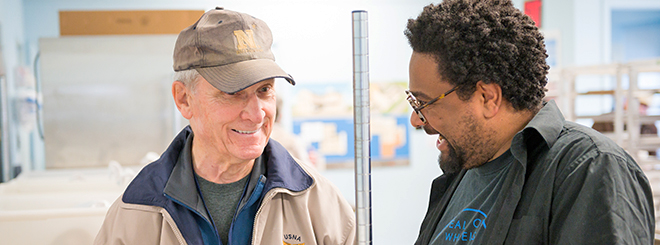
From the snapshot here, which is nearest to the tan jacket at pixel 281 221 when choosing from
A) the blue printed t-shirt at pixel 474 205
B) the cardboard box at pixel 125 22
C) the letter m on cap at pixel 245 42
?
the blue printed t-shirt at pixel 474 205

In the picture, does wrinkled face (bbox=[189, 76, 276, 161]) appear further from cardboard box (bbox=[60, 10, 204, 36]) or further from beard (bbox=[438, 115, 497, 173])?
cardboard box (bbox=[60, 10, 204, 36])

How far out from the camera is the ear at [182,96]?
119 centimetres

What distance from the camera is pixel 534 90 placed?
3.24 ft

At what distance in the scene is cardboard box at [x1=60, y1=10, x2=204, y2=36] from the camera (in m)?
3.08

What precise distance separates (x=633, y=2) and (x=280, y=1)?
12.3 feet

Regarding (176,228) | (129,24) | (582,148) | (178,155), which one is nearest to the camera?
(582,148)

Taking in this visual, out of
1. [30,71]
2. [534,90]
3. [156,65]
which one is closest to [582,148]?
Result: [534,90]

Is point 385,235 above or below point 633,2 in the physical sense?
below

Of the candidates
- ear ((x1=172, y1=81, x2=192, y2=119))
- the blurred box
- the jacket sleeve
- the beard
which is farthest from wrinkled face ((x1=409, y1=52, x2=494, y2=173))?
the blurred box

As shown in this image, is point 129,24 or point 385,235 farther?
point 385,235

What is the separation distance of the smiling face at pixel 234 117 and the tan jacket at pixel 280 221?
132mm

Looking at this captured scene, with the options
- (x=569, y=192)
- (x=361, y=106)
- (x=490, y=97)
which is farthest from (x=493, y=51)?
(x=361, y=106)

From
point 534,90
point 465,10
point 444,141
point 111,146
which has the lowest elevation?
point 111,146

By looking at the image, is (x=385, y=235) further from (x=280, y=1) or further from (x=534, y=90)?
(x=534, y=90)
